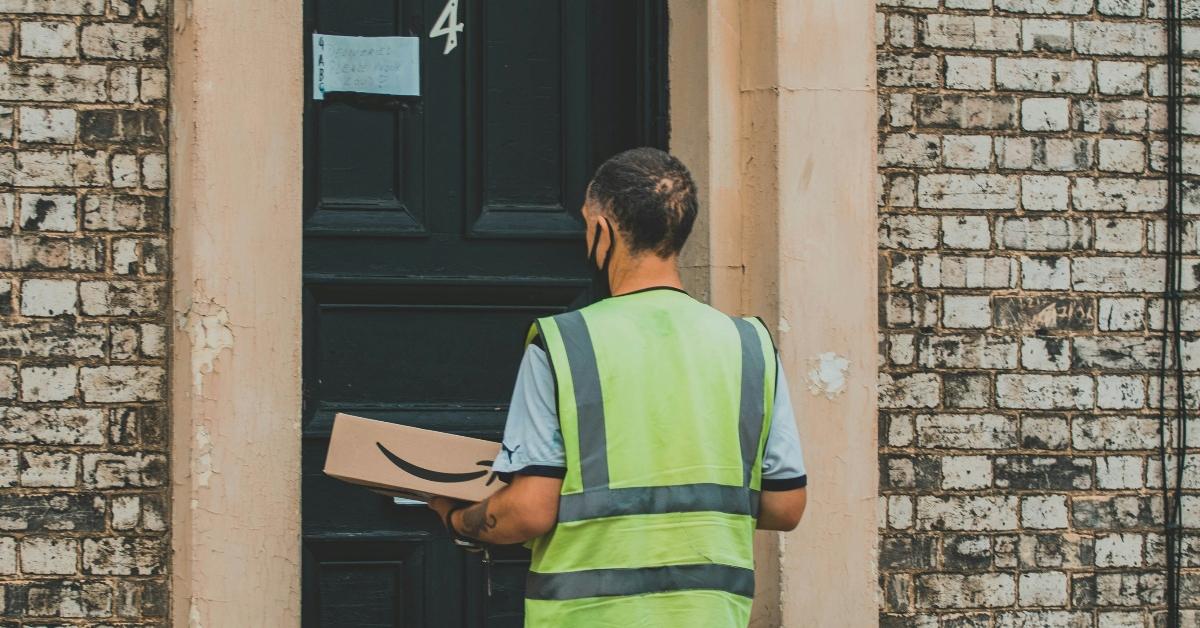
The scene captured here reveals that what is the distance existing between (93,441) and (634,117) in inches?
72.0

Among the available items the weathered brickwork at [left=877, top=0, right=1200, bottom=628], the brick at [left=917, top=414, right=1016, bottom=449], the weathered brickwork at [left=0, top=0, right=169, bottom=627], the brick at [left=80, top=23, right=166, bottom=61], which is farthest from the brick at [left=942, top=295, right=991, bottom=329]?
the brick at [left=80, top=23, right=166, bottom=61]

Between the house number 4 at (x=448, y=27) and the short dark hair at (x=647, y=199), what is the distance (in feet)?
5.82

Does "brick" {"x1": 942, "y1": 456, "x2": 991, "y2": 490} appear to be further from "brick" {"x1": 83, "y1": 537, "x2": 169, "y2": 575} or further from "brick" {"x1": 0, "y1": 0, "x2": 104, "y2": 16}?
"brick" {"x1": 0, "y1": 0, "x2": 104, "y2": 16}

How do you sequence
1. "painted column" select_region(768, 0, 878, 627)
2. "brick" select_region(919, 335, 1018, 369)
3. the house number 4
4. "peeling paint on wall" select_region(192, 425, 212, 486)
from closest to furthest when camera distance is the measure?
"peeling paint on wall" select_region(192, 425, 212, 486), "painted column" select_region(768, 0, 878, 627), the house number 4, "brick" select_region(919, 335, 1018, 369)

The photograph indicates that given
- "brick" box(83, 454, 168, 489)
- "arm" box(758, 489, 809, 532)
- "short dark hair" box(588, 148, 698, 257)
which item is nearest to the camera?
"short dark hair" box(588, 148, 698, 257)

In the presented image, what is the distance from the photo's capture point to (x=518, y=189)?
15.7 feet

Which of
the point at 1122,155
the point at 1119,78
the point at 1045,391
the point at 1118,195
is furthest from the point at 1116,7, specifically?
the point at 1045,391

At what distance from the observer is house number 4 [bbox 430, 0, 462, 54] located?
4727 mm

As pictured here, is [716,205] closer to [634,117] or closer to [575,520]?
[634,117]

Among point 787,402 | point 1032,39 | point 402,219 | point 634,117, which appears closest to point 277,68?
point 402,219

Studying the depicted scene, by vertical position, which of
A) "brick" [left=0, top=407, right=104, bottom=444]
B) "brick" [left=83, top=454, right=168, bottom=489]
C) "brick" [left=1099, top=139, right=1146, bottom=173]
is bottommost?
"brick" [left=83, top=454, right=168, bottom=489]

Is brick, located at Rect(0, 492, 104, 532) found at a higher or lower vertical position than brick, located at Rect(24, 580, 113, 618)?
higher

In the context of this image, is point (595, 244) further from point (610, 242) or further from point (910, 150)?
point (910, 150)

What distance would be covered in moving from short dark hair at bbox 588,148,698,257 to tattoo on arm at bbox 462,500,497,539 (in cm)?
57
